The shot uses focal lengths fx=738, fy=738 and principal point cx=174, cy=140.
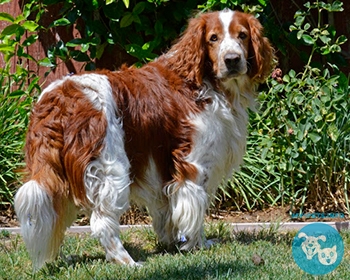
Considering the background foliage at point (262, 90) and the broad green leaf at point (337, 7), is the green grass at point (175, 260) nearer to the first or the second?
the background foliage at point (262, 90)

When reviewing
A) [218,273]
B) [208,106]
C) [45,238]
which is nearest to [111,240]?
[45,238]

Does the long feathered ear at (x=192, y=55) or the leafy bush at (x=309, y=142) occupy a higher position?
the long feathered ear at (x=192, y=55)

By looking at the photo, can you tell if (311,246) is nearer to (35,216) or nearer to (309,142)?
(35,216)

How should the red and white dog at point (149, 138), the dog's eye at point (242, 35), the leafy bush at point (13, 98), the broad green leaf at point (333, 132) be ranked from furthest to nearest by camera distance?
the leafy bush at point (13, 98)
the broad green leaf at point (333, 132)
the dog's eye at point (242, 35)
the red and white dog at point (149, 138)

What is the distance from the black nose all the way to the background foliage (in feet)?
4.96

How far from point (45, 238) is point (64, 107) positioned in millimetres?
827

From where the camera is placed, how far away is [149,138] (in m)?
4.99

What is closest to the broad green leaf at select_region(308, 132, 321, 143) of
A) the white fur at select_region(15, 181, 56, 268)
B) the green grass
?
the green grass

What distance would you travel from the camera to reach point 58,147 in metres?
4.57

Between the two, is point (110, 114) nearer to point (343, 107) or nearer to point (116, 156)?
point (116, 156)

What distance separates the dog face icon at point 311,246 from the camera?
442 centimetres

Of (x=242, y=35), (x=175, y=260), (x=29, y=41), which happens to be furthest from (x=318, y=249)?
(x=29, y=41)

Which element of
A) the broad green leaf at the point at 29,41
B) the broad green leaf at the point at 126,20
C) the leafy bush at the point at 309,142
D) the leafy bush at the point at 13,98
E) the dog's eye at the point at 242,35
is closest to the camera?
the dog's eye at the point at 242,35

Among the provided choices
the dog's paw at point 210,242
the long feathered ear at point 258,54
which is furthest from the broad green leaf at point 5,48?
the dog's paw at point 210,242
